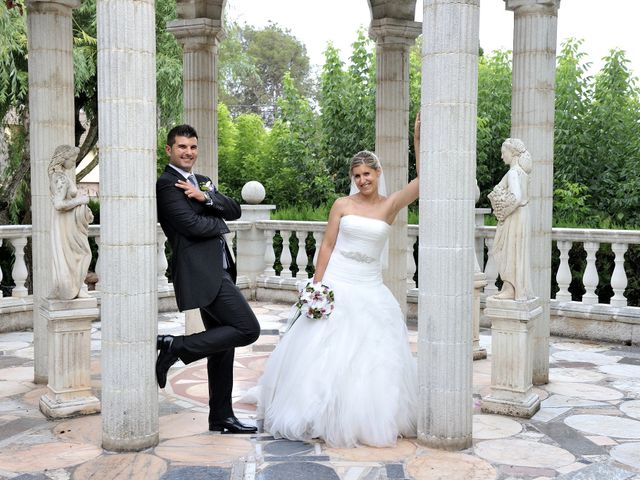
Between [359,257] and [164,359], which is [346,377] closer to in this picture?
[359,257]

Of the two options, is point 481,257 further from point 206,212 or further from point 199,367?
point 206,212

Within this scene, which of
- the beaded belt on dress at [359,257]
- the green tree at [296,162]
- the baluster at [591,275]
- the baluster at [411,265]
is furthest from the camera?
the green tree at [296,162]

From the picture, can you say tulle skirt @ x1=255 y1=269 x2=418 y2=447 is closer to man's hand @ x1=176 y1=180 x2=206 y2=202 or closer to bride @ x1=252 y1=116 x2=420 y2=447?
bride @ x1=252 y1=116 x2=420 y2=447

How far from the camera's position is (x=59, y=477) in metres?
4.88

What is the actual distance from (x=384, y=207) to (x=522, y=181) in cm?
110

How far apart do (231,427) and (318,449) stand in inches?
28.5

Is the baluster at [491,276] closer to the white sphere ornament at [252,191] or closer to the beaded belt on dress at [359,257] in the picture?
the white sphere ornament at [252,191]

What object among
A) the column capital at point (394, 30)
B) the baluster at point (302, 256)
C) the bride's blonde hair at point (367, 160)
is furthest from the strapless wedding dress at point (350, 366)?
the baluster at point (302, 256)

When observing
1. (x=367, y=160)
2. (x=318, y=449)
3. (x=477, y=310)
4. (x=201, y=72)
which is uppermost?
(x=201, y=72)

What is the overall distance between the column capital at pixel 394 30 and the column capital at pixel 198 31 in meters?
1.71

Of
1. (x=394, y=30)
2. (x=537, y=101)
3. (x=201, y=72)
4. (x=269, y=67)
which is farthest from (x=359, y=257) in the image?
(x=269, y=67)

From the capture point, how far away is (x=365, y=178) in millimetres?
5992

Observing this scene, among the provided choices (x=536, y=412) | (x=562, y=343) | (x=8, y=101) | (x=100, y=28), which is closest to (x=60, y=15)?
(x=100, y=28)

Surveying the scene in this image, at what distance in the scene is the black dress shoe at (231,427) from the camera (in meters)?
5.74
